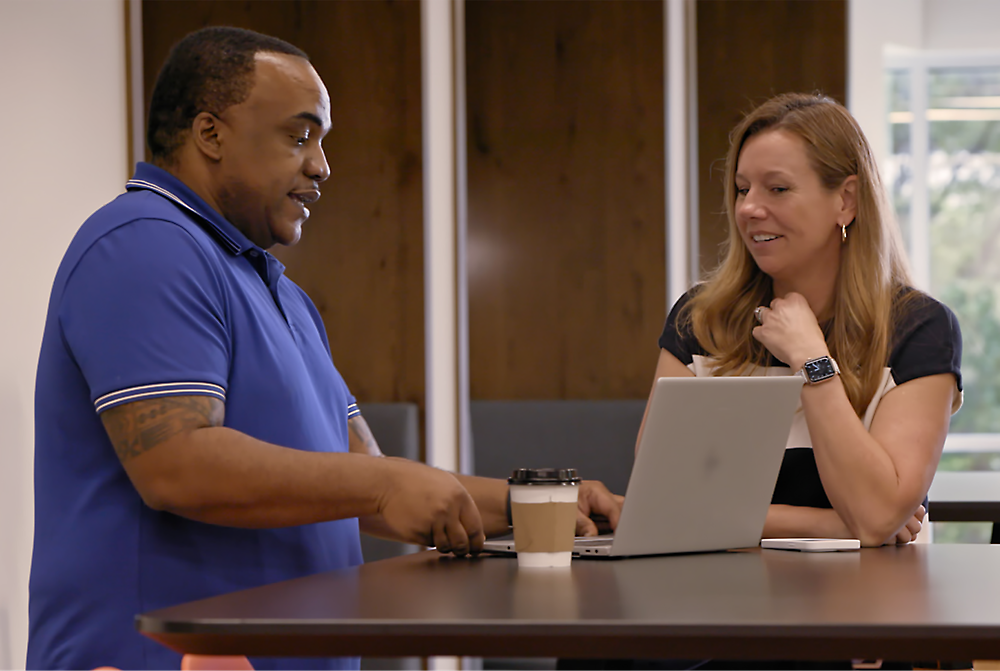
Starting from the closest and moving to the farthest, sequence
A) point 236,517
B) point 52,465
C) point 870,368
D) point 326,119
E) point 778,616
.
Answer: point 778,616, point 236,517, point 52,465, point 326,119, point 870,368

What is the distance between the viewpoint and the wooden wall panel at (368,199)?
3344 mm

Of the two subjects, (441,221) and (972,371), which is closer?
(441,221)

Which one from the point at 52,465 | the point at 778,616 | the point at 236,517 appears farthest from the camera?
the point at 52,465

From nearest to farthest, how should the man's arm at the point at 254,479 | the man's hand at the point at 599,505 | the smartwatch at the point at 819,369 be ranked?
the man's arm at the point at 254,479
the man's hand at the point at 599,505
the smartwatch at the point at 819,369

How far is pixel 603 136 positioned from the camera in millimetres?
3402

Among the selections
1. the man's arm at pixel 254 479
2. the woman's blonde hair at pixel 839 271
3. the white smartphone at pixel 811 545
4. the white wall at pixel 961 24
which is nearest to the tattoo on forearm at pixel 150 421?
the man's arm at pixel 254 479

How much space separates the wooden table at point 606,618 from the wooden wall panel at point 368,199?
7.52 ft

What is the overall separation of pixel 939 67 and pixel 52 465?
4.62m

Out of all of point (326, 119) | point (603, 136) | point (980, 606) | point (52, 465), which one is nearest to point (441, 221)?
point (603, 136)

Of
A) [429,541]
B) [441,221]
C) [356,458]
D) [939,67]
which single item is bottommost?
[429,541]

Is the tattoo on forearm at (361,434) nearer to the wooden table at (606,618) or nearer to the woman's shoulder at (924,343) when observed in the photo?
the wooden table at (606,618)

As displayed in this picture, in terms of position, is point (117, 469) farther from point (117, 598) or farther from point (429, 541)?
point (429, 541)

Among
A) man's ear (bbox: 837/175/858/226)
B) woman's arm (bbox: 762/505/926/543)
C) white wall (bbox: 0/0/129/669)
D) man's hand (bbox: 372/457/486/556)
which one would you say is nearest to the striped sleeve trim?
man's hand (bbox: 372/457/486/556)

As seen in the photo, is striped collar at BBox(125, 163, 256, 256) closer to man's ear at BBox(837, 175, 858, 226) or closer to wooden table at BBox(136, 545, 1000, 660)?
wooden table at BBox(136, 545, 1000, 660)
